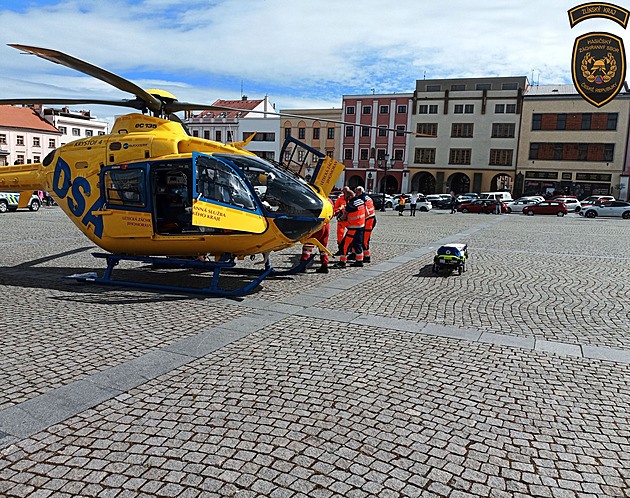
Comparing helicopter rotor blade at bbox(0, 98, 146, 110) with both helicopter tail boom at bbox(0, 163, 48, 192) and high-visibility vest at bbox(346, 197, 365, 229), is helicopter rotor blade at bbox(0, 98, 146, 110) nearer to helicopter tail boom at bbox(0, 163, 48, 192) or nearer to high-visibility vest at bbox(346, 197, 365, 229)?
helicopter tail boom at bbox(0, 163, 48, 192)

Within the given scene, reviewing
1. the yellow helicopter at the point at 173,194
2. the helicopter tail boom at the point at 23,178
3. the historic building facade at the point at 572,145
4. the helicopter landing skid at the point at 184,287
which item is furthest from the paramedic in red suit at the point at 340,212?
the historic building facade at the point at 572,145

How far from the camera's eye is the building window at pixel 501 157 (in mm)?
53031

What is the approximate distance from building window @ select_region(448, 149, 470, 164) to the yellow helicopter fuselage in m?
48.8

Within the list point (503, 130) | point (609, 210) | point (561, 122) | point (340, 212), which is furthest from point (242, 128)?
point (340, 212)

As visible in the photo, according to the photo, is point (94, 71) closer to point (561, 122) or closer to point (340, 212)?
point (340, 212)

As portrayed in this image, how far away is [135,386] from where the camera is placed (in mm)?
4512

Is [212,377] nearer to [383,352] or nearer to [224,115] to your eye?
[383,352]

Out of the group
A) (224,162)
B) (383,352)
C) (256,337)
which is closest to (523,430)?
(383,352)

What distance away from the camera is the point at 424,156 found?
56.4 metres

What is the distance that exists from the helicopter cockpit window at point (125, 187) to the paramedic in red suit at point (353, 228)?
4470mm

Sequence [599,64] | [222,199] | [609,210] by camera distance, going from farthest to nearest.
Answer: [609,210], [599,64], [222,199]

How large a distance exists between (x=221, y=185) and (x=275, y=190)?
0.90m

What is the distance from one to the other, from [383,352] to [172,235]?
4.34 m

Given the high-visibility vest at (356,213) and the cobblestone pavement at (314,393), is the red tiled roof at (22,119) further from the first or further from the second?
the cobblestone pavement at (314,393)
